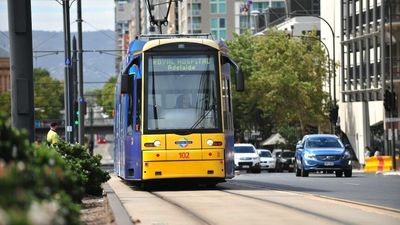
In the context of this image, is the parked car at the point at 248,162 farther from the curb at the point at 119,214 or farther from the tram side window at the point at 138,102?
the curb at the point at 119,214

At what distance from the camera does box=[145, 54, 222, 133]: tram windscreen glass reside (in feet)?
75.0

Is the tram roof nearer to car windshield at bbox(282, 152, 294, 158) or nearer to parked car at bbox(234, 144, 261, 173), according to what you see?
parked car at bbox(234, 144, 261, 173)

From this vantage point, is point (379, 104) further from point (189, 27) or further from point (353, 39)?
point (189, 27)

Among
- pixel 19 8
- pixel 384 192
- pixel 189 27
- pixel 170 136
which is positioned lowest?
pixel 384 192

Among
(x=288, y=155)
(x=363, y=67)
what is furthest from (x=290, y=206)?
(x=363, y=67)

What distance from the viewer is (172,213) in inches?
612

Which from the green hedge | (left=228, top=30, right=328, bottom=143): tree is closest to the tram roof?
the green hedge

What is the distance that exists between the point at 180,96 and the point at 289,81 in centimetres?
4572

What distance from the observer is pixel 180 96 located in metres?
23.0

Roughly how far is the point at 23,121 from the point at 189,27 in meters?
124

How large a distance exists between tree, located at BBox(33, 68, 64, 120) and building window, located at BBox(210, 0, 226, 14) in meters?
26.3

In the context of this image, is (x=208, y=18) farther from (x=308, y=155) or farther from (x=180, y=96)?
(x=180, y=96)

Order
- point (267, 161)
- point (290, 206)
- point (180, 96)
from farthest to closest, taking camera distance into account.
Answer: point (267, 161), point (180, 96), point (290, 206)

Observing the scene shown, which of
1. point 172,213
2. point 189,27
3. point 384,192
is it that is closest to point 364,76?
point 384,192
